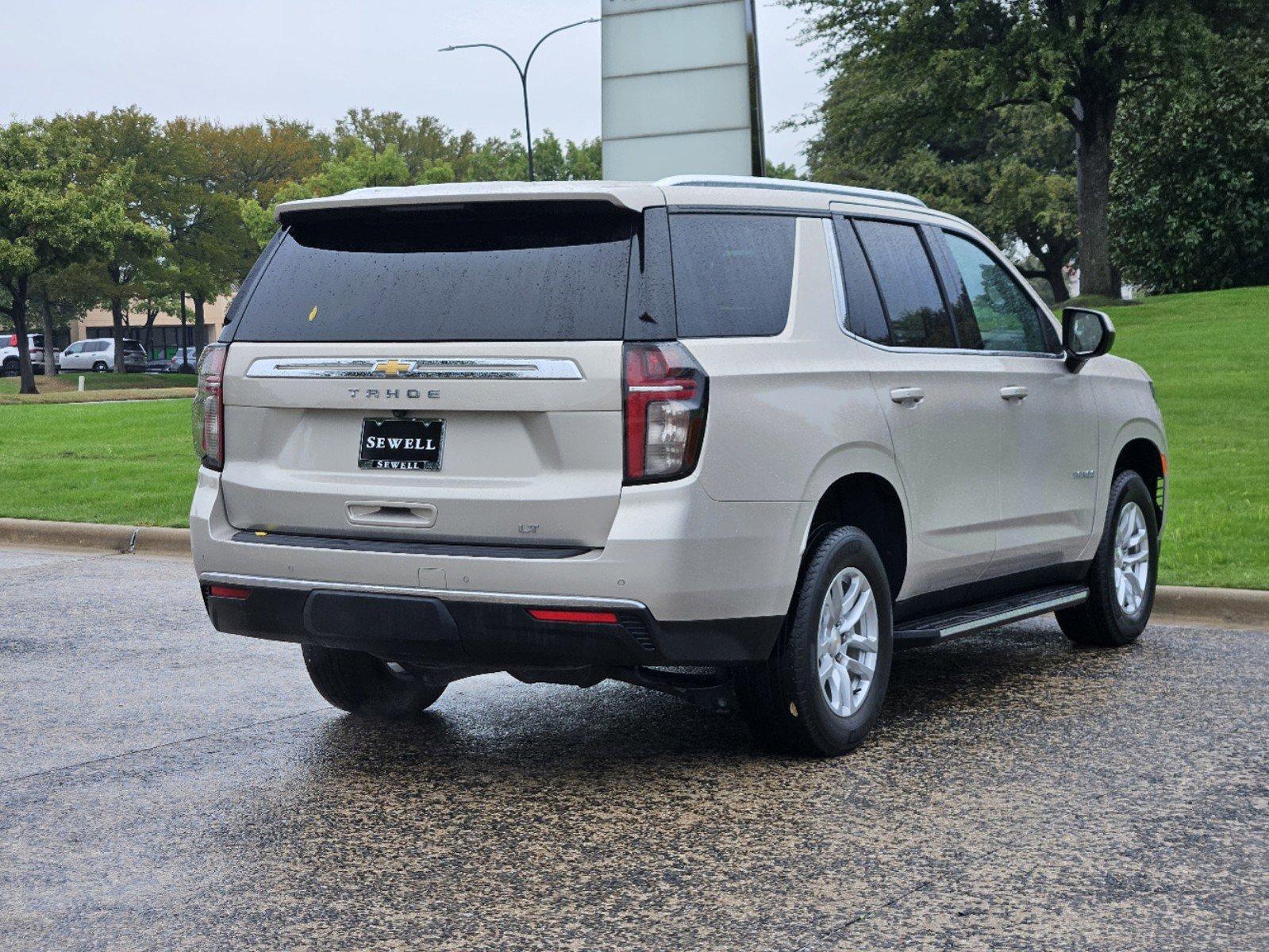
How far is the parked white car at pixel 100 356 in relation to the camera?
66438 mm

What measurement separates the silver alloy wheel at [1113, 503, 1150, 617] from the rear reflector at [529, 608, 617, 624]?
3.58 m

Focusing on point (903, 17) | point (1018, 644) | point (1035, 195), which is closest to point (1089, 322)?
point (1018, 644)

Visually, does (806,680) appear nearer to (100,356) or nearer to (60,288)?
(60,288)

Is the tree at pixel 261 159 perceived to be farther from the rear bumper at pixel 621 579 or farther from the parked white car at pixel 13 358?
the rear bumper at pixel 621 579

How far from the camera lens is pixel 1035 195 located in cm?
5447

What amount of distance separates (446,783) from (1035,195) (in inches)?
2053

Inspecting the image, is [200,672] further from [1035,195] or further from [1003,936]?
[1035,195]

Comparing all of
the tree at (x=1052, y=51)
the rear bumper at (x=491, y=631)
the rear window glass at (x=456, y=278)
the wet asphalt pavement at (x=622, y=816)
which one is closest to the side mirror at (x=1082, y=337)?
the wet asphalt pavement at (x=622, y=816)

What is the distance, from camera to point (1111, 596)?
24.7 ft

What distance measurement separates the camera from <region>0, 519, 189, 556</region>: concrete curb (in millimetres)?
11539

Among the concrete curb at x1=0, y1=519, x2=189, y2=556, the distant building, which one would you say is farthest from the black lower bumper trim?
the distant building

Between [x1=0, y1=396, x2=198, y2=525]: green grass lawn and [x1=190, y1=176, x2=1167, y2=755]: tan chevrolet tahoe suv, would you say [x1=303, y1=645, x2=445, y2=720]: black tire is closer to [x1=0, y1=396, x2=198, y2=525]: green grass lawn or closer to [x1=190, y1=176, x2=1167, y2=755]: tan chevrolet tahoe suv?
[x1=190, y1=176, x2=1167, y2=755]: tan chevrolet tahoe suv

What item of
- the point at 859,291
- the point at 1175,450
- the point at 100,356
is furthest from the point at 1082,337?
the point at 100,356

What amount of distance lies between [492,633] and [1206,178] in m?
31.6
